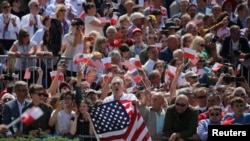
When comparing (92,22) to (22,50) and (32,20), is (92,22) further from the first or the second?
(22,50)

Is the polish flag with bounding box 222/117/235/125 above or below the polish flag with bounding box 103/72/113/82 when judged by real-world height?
below

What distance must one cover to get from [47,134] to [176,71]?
4326 millimetres

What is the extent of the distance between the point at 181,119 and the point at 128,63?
315 centimetres

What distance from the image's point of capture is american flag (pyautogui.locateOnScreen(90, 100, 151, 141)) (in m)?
22.1

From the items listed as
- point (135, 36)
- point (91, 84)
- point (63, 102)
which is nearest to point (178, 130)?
point (63, 102)

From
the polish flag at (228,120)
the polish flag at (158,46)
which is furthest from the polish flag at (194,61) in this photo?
the polish flag at (228,120)

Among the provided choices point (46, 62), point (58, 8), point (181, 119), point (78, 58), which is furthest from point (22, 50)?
point (181, 119)

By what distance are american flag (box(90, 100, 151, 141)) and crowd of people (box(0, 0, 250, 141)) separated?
368 mm

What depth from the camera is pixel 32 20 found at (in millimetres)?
28484

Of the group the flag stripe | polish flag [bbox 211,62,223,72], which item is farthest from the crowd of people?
the flag stripe

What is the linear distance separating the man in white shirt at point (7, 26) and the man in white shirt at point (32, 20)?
0.63 ft

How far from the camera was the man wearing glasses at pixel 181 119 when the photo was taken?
73.9 feet

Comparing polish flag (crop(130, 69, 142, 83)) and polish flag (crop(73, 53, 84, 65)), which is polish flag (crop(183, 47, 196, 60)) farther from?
polish flag (crop(73, 53, 84, 65))

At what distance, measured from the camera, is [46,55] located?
86.0 feet
